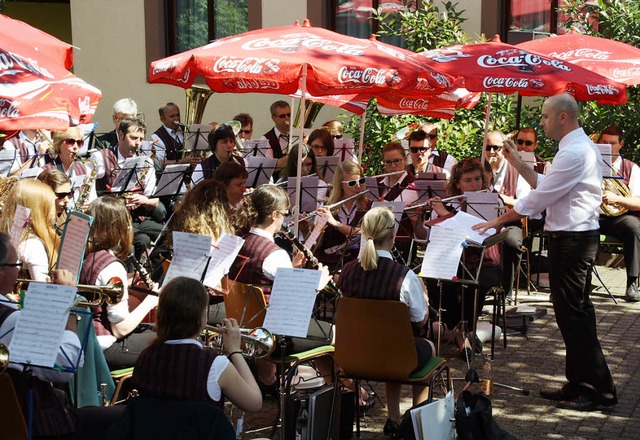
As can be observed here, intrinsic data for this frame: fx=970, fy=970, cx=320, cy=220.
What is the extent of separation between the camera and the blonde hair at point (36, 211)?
19.6ft

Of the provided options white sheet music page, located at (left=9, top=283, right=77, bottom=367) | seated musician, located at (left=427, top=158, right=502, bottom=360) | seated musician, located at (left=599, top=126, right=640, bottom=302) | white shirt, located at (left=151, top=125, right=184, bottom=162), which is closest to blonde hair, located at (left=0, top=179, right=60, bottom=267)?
white sheet music page, located at (left=9, top=283, right=77, bottom=367)

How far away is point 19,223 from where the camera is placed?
231 inches

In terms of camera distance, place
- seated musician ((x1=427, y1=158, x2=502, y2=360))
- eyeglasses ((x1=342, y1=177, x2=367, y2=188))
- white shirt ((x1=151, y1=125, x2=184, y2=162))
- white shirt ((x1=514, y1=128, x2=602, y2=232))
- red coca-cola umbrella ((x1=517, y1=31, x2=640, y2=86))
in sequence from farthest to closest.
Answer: white shirt ((x1=151, y1=125, x2=184, y2=162))
red coca-cola umbrella ((x1=517, y1=31, x2=640, y2=86))
eyeglasses ((x1=342, y1=177, x2=367, y2=188))
seated musician ((x1=427, y1=158, x2=502, y2=360))
white shirt ((x1=514, y1=128, x2=602, y2=232))

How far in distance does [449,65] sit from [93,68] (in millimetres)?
10149

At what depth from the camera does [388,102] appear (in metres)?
11.0

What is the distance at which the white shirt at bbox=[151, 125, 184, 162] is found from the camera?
491 inches

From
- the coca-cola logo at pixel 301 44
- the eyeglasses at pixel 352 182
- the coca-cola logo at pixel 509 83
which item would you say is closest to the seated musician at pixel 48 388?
the coca-cola logo at pixel 301 44

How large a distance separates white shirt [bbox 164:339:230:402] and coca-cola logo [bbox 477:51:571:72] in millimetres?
5778

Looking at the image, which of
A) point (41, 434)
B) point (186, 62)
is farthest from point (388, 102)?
point (41, 434)

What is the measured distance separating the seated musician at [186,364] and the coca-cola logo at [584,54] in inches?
313

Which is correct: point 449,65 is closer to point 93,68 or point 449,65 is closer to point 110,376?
point 110,376

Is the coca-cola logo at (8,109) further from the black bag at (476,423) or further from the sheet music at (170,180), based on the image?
the sheet music at (170,180)

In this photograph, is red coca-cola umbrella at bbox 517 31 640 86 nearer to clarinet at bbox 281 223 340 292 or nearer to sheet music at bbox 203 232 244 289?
clarinet at bbox 281 223 340 292

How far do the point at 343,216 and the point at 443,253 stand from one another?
234 centimetres
